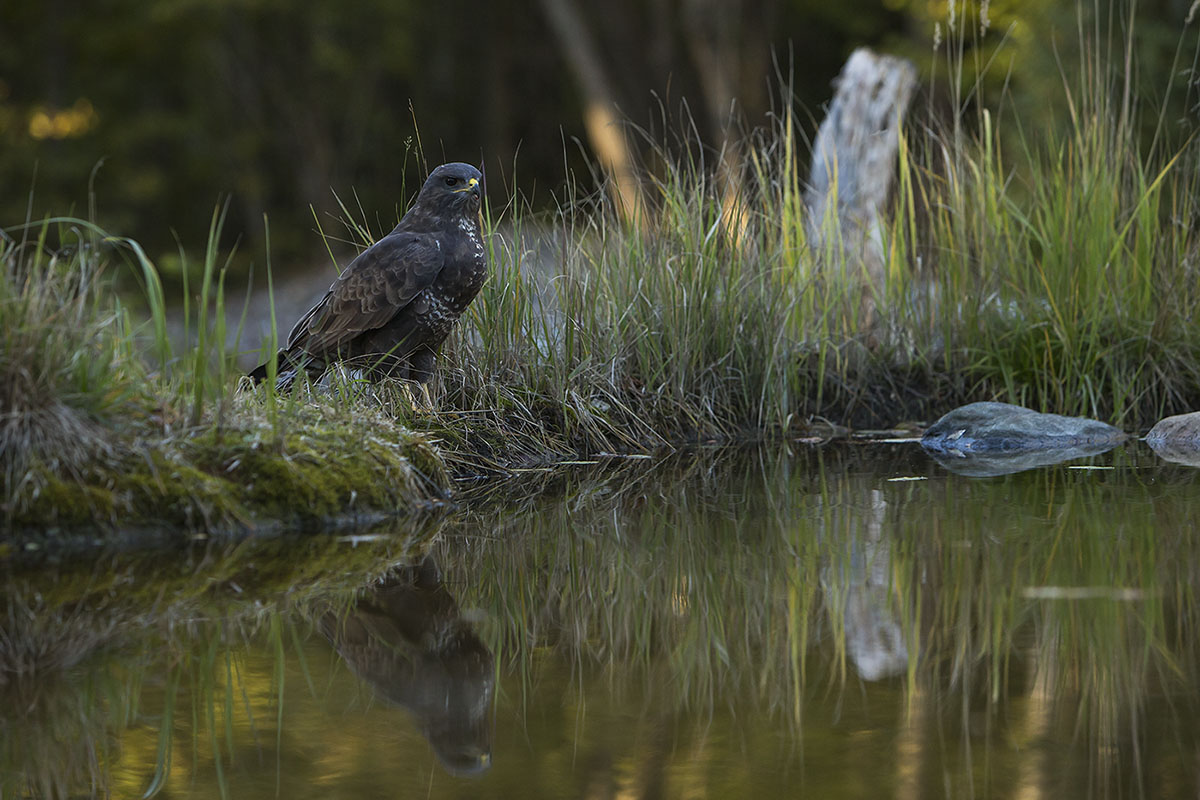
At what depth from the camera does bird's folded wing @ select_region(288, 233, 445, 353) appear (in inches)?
189

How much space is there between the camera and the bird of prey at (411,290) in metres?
4.82

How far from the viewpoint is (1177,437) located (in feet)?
16.7

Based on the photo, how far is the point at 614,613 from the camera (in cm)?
304

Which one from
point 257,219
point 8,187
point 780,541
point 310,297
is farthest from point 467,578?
point 257,219

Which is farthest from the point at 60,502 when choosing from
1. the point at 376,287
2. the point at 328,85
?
the point at 328,85

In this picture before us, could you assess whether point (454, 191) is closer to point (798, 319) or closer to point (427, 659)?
point (798, 319)

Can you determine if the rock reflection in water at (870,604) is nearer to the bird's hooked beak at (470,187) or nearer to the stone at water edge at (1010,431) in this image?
the stone at water edge at (1010,431)

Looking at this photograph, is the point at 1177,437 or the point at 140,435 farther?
the point at 1177,437

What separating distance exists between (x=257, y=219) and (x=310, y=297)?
3563 mm

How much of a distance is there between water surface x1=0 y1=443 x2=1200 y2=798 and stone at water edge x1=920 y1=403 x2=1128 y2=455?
1150 mm

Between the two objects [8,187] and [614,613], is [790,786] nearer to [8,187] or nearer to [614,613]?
[614,613]

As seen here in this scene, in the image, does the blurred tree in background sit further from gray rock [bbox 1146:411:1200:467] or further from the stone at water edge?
gray rock [bbox 1146:411:1200:467]

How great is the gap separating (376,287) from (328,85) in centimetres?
1654

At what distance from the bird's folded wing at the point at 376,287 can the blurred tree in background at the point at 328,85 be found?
10.1 meters
